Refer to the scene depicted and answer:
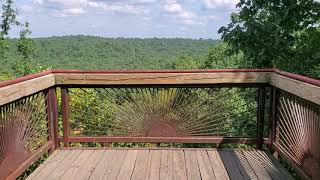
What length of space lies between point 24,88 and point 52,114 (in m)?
0.81

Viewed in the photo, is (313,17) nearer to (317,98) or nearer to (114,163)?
(317,98)

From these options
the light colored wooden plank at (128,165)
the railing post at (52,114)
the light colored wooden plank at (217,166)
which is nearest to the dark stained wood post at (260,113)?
the light colored wooden plank at (217,166)

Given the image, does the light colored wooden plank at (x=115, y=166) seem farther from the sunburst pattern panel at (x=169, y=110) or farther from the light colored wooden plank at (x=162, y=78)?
the light colored wooden plank at (x=162, y=78)

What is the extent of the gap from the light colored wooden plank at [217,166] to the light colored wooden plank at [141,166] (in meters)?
0.64

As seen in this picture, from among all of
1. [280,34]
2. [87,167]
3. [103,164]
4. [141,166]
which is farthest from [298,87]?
[280,34]

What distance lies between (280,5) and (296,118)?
3.12 metres

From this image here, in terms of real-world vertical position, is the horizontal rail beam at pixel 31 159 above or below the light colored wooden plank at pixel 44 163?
above

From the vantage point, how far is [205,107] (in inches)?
165

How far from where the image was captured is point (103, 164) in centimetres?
367

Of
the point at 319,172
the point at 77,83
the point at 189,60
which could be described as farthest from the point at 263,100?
the point at 189,60

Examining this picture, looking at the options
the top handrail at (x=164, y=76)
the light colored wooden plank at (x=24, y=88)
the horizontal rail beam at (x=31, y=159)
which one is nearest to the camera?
the light colored wooden plank at (x=24, y=88)

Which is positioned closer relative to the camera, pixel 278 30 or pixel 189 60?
pixel 278 30

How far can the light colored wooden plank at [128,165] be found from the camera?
335 cm

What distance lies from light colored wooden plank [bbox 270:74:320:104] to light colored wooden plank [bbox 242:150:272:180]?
0.76m
